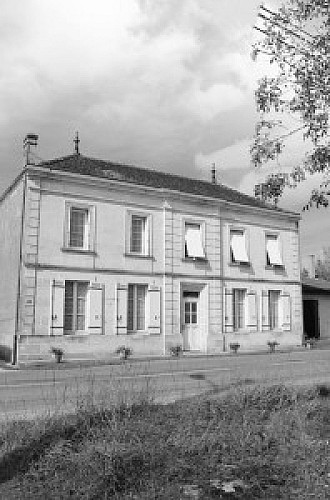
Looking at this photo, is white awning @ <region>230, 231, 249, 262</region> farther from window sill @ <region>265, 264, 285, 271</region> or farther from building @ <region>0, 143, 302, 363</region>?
window sill @ <region>265, 264, 285, 271</region>

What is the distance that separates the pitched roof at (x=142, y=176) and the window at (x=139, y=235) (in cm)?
161

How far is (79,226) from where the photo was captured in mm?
21797

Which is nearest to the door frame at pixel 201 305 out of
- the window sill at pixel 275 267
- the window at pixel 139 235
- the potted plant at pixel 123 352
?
the window at pixel 139 235

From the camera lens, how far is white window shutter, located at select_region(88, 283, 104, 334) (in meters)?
21.1

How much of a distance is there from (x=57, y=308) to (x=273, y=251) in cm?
1277

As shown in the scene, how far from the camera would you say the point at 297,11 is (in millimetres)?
7027

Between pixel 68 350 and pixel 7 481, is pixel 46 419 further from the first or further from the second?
pixel 68 350

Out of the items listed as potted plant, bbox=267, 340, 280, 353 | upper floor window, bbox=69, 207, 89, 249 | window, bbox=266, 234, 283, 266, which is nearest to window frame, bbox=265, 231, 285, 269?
window, bbox=266, 234, 283, 266

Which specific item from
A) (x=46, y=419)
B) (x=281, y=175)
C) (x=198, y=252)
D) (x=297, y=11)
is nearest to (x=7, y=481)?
(x=46, y=419)

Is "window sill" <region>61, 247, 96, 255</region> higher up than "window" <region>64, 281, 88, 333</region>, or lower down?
higher up

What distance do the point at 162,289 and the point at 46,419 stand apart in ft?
58.5

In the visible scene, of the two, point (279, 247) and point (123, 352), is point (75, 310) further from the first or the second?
point (279, 247)

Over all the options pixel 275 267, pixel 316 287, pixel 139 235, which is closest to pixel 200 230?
pixel 139 235

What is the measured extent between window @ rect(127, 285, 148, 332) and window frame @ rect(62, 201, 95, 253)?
2.58 metres
